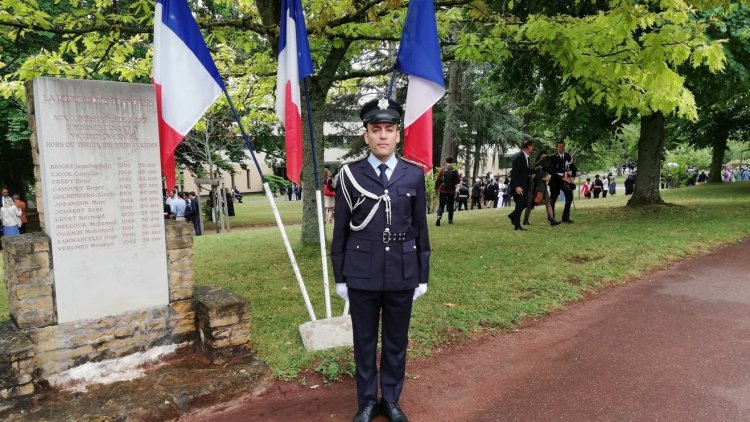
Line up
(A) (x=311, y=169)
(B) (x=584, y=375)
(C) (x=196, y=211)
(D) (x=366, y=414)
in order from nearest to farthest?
1. (D) (x=366, y=414)
2. (B) (x=584, y=375)
3. (A) (x=311, y=169)
4. (C) (x=196, y=211)

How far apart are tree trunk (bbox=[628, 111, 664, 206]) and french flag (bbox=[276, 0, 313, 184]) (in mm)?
13038

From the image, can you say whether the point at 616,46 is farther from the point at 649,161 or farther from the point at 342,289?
the point at 649,161

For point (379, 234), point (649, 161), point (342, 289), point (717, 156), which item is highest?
point (717, 156)

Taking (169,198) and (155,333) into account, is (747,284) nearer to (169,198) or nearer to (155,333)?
(155,333)

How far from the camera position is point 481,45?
23.7ft

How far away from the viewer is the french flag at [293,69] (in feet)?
15.7

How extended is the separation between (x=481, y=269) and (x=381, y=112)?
4968 mm

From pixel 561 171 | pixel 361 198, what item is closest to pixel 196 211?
pixel 561 171

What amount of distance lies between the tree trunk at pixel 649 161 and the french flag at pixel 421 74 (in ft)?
40.2

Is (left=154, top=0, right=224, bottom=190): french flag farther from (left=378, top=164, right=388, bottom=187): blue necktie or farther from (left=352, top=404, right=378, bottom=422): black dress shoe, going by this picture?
(left=352, top=404, right=378, bottom=422): black dress shoe

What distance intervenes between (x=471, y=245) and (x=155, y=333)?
21.6 feet

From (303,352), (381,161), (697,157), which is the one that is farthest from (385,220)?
(697,157)

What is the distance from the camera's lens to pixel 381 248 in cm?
353

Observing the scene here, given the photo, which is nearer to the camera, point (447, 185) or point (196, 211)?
point (447, 185)
